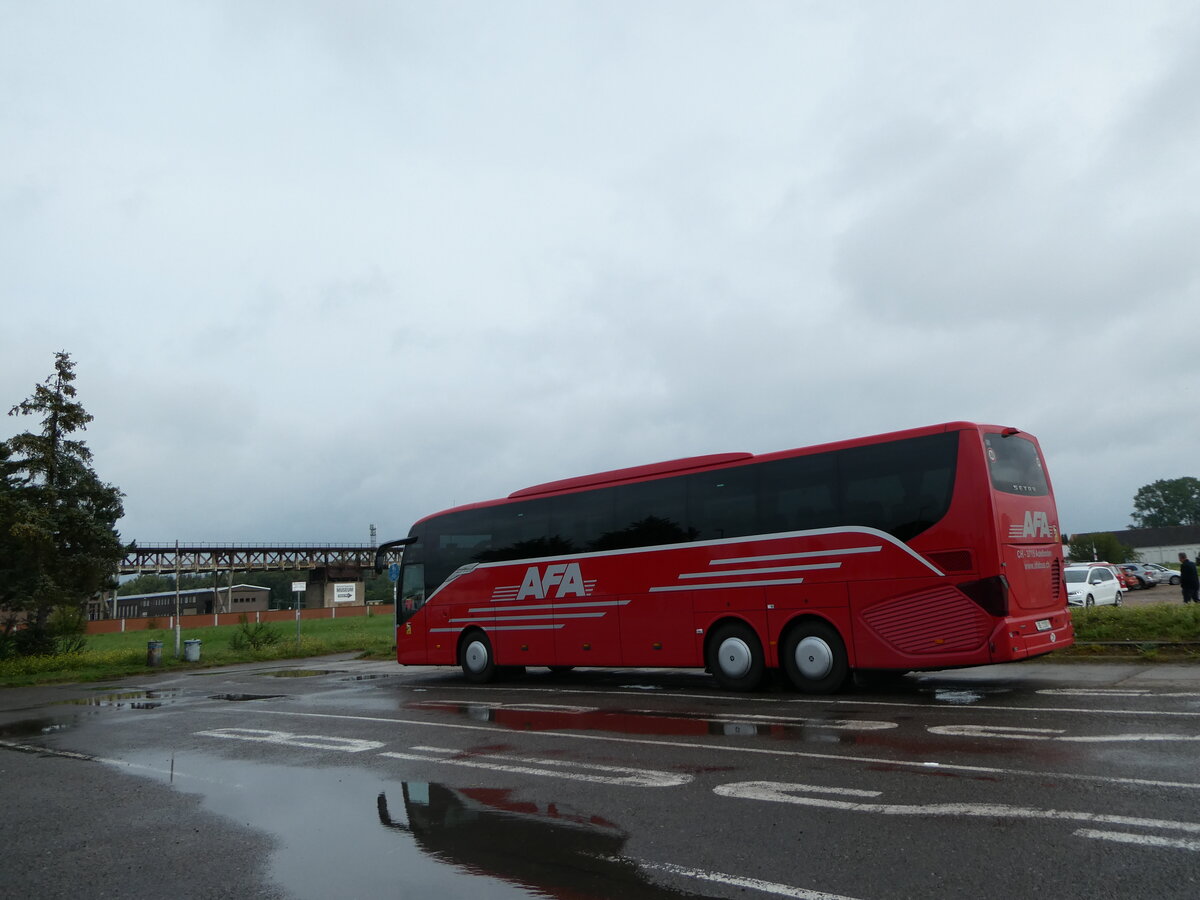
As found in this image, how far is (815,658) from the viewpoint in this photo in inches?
498

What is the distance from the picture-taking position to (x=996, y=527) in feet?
36.4

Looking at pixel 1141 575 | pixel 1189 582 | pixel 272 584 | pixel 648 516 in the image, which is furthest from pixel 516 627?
pixel 272 584

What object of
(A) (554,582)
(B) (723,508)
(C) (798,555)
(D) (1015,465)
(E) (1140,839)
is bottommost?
(E) (1140,839)

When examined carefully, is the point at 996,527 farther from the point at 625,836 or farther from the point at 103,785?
the point at 103,785

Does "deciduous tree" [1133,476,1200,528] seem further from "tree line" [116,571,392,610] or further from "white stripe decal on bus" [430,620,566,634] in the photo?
"white stripe decal on bus" [430,620,566,634]

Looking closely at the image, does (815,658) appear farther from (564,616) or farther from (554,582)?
(554,582)

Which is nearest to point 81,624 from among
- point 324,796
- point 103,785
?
point 103,785

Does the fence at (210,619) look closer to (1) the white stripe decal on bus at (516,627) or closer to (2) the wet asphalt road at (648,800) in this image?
(1) the white stripe decal on bus at (516,627)

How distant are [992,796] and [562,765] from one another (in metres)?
3.89

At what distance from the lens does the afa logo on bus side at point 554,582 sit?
16062 millimetres

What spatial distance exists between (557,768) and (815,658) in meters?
5.72

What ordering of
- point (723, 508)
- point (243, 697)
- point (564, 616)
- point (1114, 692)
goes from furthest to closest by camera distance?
point (243, 697)
point (564, 616)
point (723, 508)
point (1114, 692)

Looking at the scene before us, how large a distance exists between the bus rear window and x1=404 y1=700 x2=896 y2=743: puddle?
3.90 meters

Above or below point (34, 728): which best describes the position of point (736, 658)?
above
